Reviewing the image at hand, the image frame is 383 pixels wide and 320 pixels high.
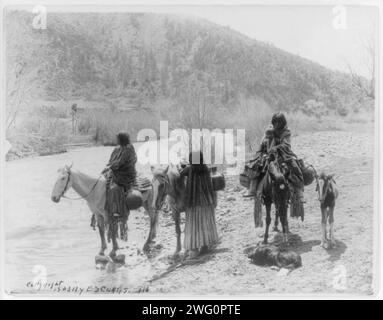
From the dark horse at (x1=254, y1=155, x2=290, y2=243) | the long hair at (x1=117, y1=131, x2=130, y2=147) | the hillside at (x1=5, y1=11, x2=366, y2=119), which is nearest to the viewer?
the dark horse at (x1=254, y1=155, x2=290, y2=243)

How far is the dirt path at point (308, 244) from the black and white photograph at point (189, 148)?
0.04 feet

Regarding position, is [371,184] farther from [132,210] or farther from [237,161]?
[132,210]

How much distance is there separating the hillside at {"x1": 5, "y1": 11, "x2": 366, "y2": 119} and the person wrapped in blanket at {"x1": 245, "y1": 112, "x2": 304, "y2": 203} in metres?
0.24

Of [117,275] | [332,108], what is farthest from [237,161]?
[117,275]

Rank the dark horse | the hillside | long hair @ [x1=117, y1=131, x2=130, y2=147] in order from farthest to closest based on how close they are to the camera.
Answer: the hillside → long hair @ [x1=117, y1=131, x2=130, y2=147] → the dark horse

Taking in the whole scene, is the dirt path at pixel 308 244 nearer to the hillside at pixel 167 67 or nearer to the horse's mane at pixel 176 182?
the horse's mane at pixel 176 182

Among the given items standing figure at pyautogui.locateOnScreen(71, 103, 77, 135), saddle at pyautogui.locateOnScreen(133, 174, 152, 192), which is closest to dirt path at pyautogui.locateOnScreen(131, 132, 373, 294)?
saddle at pyautogui.locateOnScreen(133, 174, 152, 192)

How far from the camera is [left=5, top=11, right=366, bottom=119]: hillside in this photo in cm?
745

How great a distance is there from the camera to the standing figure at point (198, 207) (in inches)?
289

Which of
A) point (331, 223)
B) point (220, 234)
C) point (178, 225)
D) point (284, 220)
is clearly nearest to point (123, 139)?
point (178, 225)

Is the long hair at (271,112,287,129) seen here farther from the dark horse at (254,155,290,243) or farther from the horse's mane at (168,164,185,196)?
the horse's mane at (168,164,185,196)

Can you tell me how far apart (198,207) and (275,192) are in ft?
2.25

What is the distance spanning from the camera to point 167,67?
24.6ft

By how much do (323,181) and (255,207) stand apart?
0.63 m
